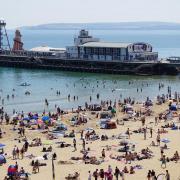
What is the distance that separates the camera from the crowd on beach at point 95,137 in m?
28.8

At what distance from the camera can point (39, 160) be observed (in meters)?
30.8

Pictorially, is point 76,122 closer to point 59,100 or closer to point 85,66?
point 59,100

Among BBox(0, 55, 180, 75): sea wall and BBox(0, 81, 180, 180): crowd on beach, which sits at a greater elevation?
BBox(0, 55, 180, 75): sea wall

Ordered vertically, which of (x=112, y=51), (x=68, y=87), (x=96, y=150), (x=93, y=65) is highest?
(x=112, y=51)

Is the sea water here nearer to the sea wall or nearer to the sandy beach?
the sea wall

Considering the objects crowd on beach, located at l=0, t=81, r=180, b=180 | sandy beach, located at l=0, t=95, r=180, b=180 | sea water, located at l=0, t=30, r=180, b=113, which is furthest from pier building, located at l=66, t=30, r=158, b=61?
sandy beach, located at l=0, t=95, r=180, b=180

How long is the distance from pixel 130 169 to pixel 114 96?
34480 millimetres

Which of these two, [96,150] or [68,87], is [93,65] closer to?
[68,87]

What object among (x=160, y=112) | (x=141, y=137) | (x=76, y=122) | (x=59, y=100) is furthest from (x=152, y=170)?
(x=59, y=100)

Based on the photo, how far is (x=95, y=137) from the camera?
3712 centimetres

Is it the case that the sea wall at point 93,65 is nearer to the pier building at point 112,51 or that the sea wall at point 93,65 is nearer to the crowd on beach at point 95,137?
the pier building at point 112,51

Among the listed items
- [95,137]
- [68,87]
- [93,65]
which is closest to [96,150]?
[95,137]

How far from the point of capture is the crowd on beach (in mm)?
28750

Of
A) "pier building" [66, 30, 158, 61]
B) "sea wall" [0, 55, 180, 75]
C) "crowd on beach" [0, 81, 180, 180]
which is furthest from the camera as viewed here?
"pier building" [66, 30, 158, 61]
